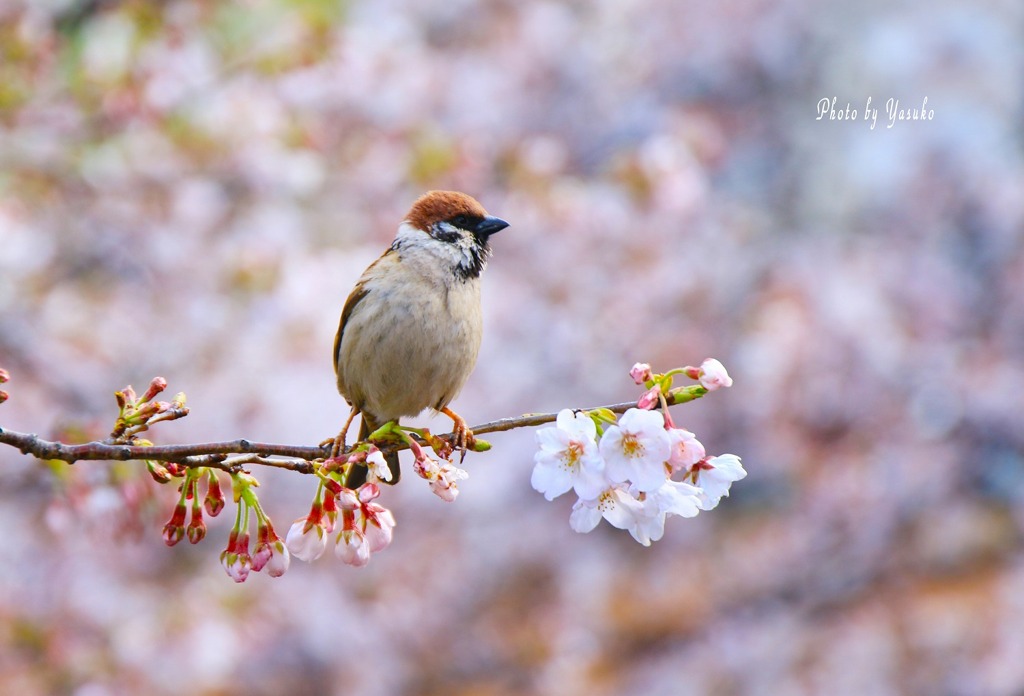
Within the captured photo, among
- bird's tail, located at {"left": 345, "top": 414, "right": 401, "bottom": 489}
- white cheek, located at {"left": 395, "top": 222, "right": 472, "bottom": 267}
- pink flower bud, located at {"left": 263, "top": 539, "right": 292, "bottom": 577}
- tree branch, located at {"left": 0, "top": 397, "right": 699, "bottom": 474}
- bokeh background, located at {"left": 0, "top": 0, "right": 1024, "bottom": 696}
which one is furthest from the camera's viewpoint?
bokeh background, located at {"left": 0, "top": 0, "right": 1024, "bottom": 696}

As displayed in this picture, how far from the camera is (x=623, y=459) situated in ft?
4.29

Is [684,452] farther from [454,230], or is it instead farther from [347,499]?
[454,230]

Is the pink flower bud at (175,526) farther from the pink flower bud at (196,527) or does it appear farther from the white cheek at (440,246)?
the white cheek at (440,246)

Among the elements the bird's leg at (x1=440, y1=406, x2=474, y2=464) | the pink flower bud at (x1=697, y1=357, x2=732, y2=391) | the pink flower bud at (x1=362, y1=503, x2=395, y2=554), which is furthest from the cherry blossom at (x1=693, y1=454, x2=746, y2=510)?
the pink flower bud at (x1=362, y1=503, x2=395, y2=554)

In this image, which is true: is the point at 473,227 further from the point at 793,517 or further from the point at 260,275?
the point at 793,517

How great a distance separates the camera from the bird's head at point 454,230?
2574mm

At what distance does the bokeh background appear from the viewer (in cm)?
450

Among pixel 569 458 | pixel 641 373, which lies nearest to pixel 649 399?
pixel 641 373

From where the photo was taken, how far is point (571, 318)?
19.1 feet

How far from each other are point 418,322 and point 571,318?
11.5ft

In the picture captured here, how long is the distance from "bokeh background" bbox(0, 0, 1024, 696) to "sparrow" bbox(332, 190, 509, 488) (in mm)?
1698

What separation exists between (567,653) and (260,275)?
3.14 metres

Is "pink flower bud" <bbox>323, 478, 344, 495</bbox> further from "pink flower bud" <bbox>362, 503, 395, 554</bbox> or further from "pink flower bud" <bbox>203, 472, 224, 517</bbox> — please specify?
"pink flower bud" <bbox>203, 472, 224, 517</bbox>

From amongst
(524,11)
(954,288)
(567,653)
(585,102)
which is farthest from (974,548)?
(524,11)
